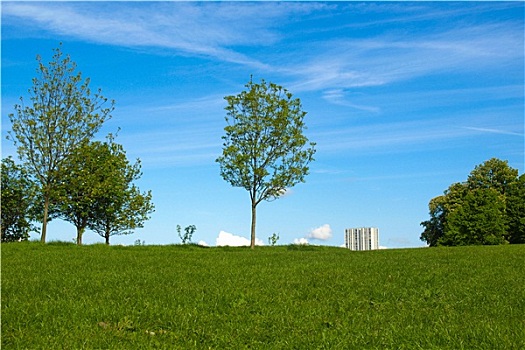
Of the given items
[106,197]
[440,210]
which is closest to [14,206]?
[106,197]

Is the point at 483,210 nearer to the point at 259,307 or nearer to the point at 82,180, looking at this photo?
the point at 82,180

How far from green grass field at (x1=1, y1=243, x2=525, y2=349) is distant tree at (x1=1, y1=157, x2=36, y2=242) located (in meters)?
29.2

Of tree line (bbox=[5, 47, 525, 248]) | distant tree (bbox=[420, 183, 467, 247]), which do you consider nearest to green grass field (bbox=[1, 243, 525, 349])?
tree line (bbox=[5, 47, 525, 248])

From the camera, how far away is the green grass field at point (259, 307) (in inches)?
394

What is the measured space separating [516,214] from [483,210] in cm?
683

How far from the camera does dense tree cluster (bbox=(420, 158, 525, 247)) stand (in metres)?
56.5

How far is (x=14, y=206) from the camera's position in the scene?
4800cm

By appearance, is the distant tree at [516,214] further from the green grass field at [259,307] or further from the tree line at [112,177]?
the green grass field at [259,307]

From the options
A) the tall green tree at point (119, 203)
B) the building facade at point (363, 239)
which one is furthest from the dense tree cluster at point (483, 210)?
the tall green tree at point (119, 203)

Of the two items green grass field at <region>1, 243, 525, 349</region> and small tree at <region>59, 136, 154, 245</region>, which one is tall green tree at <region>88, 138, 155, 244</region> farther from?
green grass field at <region>1, 243, 525, 349</region>

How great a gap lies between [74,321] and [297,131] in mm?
37241

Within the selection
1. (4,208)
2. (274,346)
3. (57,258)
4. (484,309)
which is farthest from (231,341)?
A: (4,208)

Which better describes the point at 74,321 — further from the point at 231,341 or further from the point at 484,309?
the point at 484,309

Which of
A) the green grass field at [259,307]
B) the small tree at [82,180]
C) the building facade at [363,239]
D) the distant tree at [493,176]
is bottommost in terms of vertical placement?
the green grass field at [259,307]
